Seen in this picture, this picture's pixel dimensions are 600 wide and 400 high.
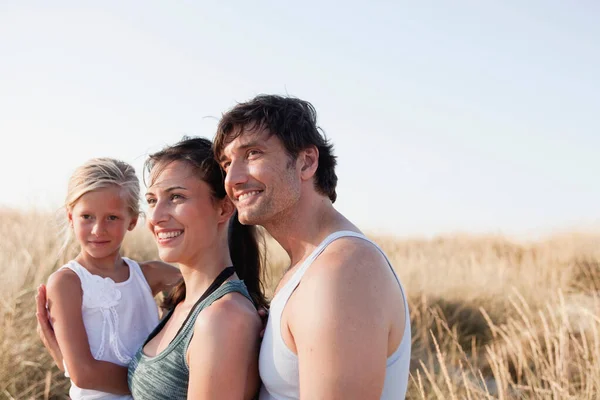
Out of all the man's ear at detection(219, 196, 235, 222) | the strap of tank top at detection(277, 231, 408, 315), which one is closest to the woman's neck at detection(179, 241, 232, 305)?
the man's ear at detection(219, 196, 235, 222)

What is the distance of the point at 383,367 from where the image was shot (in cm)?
174

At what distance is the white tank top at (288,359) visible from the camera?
1875 mm

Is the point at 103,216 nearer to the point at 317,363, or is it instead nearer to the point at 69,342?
the point at 69,342

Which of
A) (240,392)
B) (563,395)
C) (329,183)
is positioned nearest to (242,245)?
(329,183)

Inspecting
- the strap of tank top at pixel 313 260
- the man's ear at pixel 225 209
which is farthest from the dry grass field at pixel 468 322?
the strap of tank top at pixel 313 260

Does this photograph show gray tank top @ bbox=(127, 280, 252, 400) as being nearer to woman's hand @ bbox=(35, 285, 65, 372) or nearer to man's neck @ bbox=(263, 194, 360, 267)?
man's neck @ bbox=(263, 194, 360, 267)

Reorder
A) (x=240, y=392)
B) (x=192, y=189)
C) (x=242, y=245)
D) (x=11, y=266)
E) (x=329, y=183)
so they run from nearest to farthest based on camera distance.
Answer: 1. (x=240, y=392)
2. (x=329, y=183)
3. (x=192, y=189)
4. (x=242, y=245)
5. (x=11, y=266)

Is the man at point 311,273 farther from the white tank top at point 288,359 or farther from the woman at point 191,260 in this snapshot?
the woman at point 191,260

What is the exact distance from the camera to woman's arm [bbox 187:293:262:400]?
1.96m

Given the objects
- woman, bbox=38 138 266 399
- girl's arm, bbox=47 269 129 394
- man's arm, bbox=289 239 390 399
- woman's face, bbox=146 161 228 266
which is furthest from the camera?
girl's arm, bbox=47 269 129 394

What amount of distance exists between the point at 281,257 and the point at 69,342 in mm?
8055

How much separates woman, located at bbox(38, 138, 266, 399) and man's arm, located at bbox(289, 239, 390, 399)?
36cm

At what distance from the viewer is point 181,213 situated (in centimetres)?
249

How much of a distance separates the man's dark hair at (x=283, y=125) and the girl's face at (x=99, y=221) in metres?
1.14
